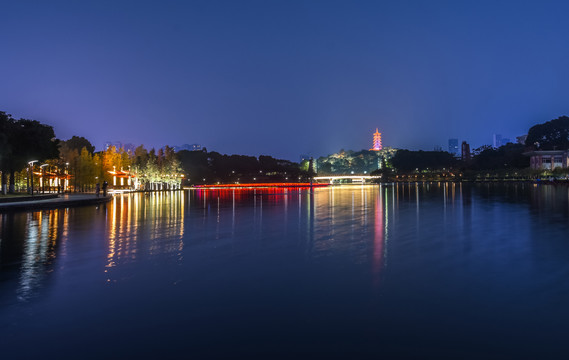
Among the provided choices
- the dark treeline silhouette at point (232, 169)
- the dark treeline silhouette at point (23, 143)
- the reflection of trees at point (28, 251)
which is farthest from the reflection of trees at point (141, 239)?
the dark treeline silhouette at point (232, 169)

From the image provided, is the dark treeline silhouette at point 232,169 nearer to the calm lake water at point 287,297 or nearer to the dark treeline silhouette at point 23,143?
the dark treeline silhouette at point 23,143

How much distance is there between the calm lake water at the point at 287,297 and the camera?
206 inches

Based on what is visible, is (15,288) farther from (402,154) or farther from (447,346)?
(402,154)

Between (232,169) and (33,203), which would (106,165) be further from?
(232,169)

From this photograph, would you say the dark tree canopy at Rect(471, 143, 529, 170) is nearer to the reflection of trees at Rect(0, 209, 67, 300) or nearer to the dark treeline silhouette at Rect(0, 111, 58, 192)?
the dark treeline silhouette at Rect(0, 111, 58, 192)

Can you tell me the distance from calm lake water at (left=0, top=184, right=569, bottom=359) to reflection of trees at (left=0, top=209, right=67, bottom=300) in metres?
0.06

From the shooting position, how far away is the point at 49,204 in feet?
101

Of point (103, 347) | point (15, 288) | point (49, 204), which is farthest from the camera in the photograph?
point (49, 204)

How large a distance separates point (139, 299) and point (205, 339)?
2271 mm

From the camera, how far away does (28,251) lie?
39.2ft

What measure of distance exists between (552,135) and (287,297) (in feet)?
457

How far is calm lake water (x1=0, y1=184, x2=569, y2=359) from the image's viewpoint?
5.23 metres

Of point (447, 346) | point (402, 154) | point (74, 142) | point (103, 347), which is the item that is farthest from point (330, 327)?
point (402, 154)

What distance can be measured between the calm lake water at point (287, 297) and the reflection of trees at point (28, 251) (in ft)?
0.19
